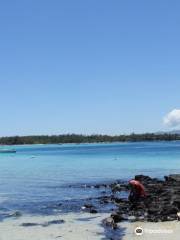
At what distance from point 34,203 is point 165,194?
31.3 feet

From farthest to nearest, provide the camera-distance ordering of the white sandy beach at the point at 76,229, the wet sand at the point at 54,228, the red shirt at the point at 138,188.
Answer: the red shirt at the point at 138,188 < the wet sand at the point at 54,228 < the white sandy beach at the point at 76,229

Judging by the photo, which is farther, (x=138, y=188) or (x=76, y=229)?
(x=138, y=188)

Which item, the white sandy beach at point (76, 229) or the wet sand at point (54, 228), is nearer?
the white sandy beach at point (76, 229)

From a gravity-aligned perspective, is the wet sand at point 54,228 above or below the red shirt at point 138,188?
below

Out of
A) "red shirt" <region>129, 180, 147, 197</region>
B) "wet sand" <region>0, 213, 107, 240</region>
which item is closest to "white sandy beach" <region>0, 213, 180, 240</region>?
"wet sand" <region>0, 213, 107, 240</region>

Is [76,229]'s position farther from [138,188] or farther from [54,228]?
[138,188]

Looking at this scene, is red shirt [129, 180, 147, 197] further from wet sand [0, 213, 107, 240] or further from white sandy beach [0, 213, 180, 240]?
white sandy beach [0, 213, 180, 240]

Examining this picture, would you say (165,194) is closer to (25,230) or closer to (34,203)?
(34,203)

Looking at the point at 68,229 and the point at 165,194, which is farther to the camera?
the point at 165,194

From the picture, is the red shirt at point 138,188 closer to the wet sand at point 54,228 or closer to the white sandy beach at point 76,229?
the wet sand at point 54,228

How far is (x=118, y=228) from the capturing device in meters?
28.2

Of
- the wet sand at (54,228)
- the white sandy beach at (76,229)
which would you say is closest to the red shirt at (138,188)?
the wet sand at (54,228)

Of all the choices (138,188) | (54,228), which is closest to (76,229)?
(54,228)

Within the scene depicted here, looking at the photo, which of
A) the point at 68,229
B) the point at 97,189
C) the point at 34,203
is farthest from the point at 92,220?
the point at 97,189
